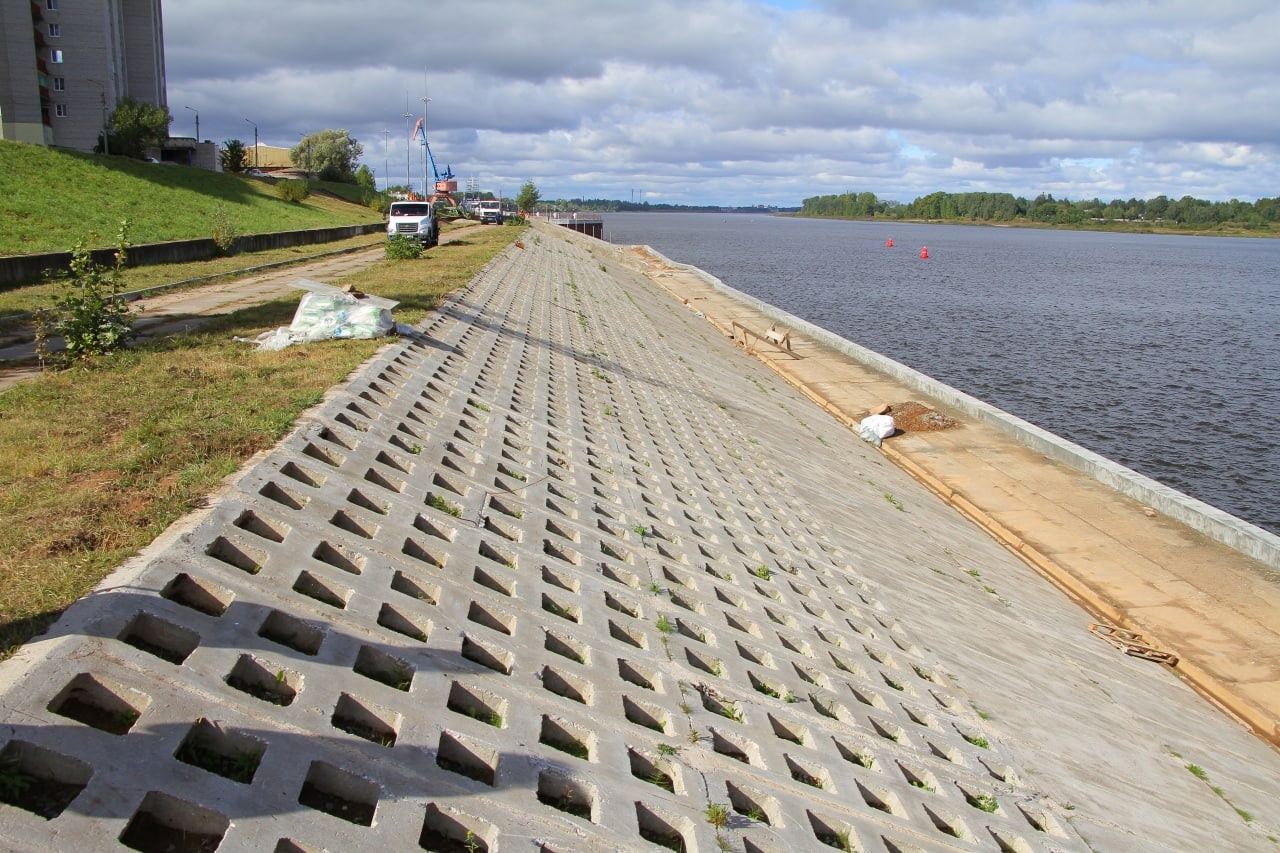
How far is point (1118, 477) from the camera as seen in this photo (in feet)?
55.6

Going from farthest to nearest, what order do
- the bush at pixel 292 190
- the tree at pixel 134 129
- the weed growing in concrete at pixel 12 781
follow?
the bush at pixel 292 190 → the tree at pixel 134 129 → the weed growing in concrete at pixel 12 781

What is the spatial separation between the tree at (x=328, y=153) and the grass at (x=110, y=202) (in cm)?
4824

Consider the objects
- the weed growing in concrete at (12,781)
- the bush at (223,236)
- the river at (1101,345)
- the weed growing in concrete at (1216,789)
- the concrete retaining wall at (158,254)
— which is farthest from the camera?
the bush at (223,236)

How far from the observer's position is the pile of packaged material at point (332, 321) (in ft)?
37.1

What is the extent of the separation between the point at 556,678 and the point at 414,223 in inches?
1332

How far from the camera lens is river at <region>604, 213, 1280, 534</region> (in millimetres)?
23234

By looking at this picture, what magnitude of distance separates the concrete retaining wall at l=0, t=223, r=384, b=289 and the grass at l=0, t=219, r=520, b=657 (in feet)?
7.57

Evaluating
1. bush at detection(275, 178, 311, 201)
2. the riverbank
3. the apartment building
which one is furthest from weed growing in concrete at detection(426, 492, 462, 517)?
bush at detection(275, 178, 311, 201)

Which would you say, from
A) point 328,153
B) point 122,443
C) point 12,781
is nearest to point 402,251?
point 122,443

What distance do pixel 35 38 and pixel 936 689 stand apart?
70.1 metres

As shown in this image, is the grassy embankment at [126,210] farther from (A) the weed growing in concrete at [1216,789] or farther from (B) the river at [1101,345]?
(B) the river at [1101,345]

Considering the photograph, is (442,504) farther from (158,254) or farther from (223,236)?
(223,236)

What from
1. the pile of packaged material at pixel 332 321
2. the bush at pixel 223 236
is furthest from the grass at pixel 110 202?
the pile of packaged material at pixel 332 321

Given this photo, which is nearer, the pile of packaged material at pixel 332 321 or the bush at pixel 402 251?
the pile of packaged material at pixel 332 321
